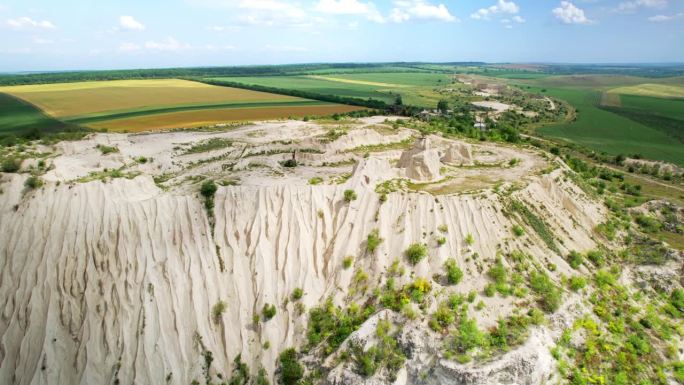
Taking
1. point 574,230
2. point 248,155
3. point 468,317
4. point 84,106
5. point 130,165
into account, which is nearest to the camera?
point 468,317

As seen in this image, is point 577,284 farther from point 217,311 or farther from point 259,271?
point 217,311

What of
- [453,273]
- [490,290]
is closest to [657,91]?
[490,290]

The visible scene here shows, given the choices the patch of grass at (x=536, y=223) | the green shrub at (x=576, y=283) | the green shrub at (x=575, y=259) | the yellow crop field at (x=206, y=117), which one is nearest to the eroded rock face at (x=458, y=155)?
the patch of grass at (x=536, y=223)

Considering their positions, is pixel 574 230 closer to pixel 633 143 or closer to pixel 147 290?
pixel 147 290

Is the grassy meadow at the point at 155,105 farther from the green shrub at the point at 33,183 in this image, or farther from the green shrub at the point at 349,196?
the green shrub at the point at 349,196

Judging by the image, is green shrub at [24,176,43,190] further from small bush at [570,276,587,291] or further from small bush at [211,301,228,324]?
small bush at [570,276,587,291]

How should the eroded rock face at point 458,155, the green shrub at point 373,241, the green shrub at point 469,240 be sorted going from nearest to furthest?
the green shrub at point 373,241
the green shrub at point 469,240
the eroded rock face at point 458,155

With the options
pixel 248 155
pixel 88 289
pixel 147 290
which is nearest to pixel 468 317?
pixel 147 290
